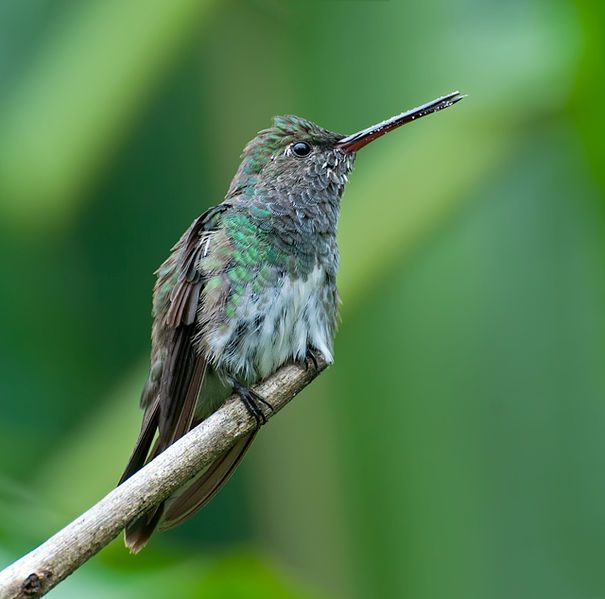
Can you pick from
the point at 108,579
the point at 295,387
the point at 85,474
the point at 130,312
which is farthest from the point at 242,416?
the point at 130,312

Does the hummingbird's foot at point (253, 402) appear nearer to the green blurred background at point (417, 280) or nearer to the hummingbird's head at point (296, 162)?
the green blurred background at point (417, 280)

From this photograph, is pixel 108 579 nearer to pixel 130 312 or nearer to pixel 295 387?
pixel 295 387

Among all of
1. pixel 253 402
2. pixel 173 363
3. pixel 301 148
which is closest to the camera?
pixel 253 402

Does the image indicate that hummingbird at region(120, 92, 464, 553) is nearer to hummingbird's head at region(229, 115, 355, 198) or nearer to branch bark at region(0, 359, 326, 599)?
hummingbird's head at region(229, 115, 355, 198)

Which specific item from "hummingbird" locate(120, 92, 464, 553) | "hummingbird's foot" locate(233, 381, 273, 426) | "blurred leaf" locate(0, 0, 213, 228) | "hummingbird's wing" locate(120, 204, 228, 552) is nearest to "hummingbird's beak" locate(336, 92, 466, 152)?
"hummingbird" locate(120, 92, 464, 553)

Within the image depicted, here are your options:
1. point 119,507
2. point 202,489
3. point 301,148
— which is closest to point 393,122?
point 301,148

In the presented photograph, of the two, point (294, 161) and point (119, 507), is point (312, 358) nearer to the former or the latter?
point (294, 161)
